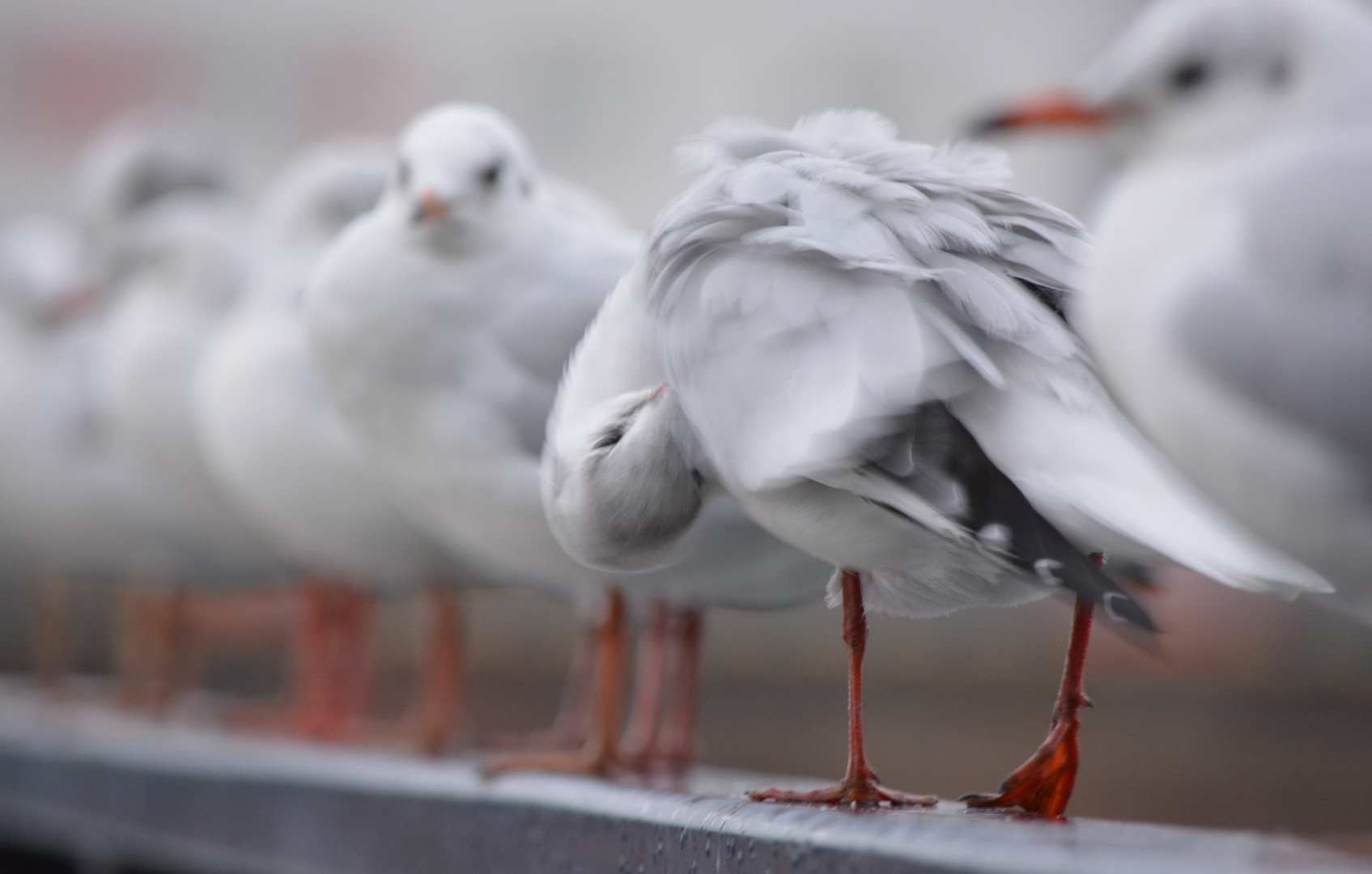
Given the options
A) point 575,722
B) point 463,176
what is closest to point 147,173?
point 575,722

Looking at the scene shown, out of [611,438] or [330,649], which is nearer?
[611,438]

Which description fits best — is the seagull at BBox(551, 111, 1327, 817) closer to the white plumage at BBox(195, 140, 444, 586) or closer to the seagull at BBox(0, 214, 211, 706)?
the white plumage at BBox(195, 140, 444, 586)

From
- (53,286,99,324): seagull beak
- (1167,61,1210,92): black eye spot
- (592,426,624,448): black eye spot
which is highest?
(1167,61,1210,92): black eye spot

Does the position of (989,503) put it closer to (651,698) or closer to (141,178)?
(651,698)

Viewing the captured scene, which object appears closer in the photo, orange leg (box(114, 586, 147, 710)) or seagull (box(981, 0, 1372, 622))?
seagull (box(981, 0, 1372, 622))

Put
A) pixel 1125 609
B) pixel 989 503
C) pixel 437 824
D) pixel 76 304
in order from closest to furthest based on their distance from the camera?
pixel 1125 609 < pixel 989 503 < pixel 437 824 < pixel 76 304

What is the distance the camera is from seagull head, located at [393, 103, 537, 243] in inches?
89.9

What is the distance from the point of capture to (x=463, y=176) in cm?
231

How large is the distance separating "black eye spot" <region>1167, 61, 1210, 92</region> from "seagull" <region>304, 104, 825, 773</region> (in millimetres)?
702

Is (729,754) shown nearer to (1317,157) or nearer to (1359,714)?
(1359,714)

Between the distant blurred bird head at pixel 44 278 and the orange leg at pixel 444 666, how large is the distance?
1740 mm

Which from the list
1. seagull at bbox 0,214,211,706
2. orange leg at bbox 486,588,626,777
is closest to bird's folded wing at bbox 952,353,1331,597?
orange leg at bbox 486,588,626,777

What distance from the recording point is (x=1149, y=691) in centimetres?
855

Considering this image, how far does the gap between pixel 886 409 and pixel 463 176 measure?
1077 mm
